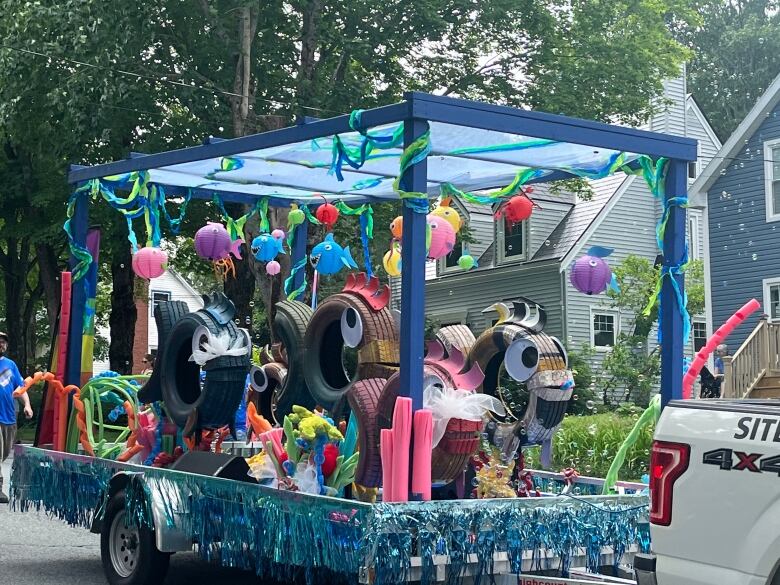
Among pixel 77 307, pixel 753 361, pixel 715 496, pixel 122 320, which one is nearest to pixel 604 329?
pixel 753 361

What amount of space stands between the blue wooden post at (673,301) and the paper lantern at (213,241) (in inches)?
213

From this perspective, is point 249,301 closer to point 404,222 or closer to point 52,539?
point 52,539

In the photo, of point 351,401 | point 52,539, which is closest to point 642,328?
point 52,539

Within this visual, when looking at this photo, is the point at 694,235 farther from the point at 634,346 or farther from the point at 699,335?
the point at 634,346

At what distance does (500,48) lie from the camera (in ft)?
82.3

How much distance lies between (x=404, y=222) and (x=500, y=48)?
18711mm

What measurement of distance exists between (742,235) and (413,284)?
70.6 ft

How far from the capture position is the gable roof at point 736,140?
26.6 meters

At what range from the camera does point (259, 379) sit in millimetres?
11078

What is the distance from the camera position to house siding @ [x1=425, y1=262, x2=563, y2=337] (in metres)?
32.3

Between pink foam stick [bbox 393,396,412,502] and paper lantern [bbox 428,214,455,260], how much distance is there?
3.56 m

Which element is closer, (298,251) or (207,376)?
(207,376)

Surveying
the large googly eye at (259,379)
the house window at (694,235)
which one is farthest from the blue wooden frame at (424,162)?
the house window at (694,235)

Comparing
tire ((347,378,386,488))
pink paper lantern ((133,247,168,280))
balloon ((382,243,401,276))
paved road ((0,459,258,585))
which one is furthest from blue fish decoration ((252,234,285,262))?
tire ((347,378,386,488))
